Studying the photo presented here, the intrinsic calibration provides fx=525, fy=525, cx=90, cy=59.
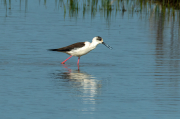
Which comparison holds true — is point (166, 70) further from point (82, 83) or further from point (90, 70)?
point (82, 83)

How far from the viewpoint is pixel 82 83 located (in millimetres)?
11508

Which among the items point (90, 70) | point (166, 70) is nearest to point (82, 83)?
point (90, 70)

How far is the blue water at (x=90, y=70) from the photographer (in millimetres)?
9180

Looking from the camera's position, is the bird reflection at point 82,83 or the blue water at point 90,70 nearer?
the blue water at point 90,70

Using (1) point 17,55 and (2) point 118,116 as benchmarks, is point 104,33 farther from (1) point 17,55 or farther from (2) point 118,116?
(2) point 118,116

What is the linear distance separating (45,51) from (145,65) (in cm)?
364

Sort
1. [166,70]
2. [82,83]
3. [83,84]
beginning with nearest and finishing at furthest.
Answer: [83,84] → [82,83] → [166,70]

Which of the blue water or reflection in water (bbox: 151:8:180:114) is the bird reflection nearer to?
the blue water

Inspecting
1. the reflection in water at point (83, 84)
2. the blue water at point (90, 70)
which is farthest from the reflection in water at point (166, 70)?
the reflection in water at point (83, 84)

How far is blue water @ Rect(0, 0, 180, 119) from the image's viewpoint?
9180 mm

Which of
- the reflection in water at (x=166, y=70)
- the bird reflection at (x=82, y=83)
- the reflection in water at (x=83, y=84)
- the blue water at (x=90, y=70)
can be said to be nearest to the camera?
the blue water at (x=90, y=70)

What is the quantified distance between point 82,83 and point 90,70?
75.7 inches

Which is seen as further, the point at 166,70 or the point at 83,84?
the point at 166,70

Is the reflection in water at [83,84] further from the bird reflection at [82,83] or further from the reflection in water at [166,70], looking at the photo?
the reflection in water at [166,70]
